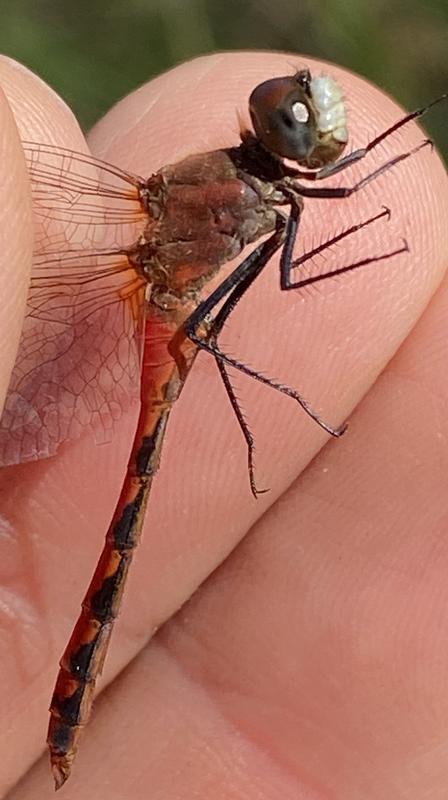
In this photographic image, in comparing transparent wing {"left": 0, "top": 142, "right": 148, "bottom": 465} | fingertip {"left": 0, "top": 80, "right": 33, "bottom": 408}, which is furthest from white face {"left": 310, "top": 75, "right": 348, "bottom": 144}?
fingertip {"left": 0, "top": 80, "right": 33, "bottom": 408}

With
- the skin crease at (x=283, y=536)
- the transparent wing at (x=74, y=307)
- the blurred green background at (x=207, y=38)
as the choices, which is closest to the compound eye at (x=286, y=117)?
the transparent wing at (x=74, y=307)

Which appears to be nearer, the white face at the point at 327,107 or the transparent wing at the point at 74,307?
the white face at the point at 327,107

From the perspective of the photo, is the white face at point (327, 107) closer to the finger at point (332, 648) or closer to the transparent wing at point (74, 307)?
the transparent wing at point (74, 307)

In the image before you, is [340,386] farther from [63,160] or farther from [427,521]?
[63,160]

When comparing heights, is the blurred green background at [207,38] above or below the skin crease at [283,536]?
above

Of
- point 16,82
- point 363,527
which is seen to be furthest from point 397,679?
point 16,82

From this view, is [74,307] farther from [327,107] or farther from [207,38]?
[207,38]

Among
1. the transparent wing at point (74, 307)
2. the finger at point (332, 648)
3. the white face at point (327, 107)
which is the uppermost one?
the white face at point (327, 107)

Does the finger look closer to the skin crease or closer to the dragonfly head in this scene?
the skin crease
